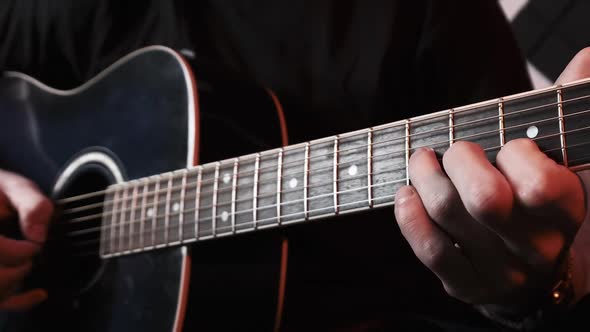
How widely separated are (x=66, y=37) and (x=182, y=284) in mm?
703

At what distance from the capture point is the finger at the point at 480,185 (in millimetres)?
452

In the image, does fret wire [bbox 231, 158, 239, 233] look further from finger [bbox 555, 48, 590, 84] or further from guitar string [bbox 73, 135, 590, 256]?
finger [bbox 555, 48, 590, 84]

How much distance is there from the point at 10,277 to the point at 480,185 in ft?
2.34

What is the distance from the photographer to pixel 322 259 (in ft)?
2.51

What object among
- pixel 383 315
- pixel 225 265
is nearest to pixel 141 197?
pixel 225 265

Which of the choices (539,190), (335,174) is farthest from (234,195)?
(539,190)

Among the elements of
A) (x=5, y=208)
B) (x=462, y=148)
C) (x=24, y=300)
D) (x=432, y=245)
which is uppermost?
(x=462, y=148)

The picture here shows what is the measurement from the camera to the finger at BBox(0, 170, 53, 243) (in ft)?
2.81

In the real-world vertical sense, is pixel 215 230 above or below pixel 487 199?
below

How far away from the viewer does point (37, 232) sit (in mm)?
871

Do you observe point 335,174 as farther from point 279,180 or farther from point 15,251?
point 15,251

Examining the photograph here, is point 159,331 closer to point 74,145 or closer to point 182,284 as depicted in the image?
point 182,284

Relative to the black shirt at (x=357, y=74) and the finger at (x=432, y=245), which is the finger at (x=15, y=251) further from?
the finger at (x=432, y=245)

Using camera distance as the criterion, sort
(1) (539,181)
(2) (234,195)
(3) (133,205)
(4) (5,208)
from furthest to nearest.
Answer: (4) (5,208) < (3) (133,205) < (2) (234,195) < (1) (539,181)
